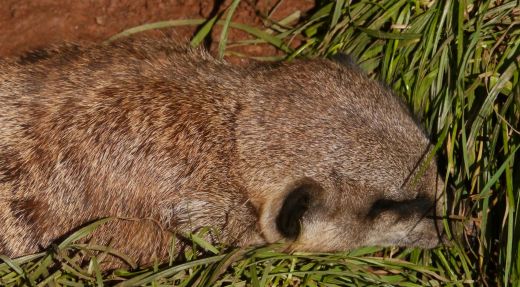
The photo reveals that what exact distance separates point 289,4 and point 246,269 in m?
2.07

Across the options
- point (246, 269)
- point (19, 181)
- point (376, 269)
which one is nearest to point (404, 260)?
point (376, 269)

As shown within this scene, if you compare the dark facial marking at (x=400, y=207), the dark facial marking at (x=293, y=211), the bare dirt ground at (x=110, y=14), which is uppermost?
the bare dirt ground at (x=110, y=14)

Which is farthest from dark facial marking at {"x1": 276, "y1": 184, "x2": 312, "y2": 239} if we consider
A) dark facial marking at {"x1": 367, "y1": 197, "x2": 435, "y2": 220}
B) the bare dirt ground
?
the bare dirt ground

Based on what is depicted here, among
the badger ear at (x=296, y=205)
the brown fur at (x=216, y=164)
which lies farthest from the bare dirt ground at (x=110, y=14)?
the badger ear at (x=296, y=205)

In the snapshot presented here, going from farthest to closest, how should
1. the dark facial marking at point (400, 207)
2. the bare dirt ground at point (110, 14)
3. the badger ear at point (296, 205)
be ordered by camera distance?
1. the bare dirt ground at point (110, 14)
2. the dark facial marking at point (400, 207)
3. the badger ear at point (296, 205)

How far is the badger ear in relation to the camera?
4594mm

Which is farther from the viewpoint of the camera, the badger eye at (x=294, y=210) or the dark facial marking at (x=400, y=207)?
the dark facial marking at (x=400, y=207)

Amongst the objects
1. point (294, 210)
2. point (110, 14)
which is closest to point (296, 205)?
point (294, 210)

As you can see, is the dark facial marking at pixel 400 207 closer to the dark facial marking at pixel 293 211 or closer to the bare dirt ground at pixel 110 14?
the dark facial marking at pixel 293 211

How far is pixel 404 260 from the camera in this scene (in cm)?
549

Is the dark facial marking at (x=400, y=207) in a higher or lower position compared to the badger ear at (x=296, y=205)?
higher

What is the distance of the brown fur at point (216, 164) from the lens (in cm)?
467

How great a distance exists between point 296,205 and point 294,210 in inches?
1.9

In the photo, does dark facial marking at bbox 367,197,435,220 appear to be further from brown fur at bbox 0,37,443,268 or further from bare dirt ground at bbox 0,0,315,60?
bare dirt ground at bbox 0,0,315,60
